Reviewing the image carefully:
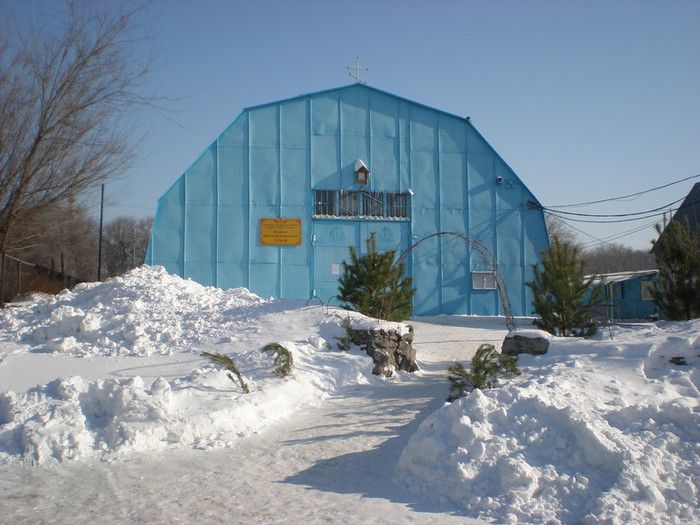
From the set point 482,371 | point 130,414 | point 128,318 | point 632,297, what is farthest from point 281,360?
point 632,297

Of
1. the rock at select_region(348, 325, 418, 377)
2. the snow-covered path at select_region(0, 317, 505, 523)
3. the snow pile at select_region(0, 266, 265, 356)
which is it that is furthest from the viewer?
the rock at select_region(348, 325, 418, 377)

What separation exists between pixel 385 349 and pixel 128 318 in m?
4.82

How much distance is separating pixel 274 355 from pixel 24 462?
4.39 meters

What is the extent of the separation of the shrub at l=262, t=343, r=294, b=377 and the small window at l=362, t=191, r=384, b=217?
13.6 m

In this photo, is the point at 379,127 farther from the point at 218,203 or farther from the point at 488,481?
the point at 488,481

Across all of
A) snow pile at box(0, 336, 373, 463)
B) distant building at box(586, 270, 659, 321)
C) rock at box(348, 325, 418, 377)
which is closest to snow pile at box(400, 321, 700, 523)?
snow pile at box(0, 336, 373, 463)

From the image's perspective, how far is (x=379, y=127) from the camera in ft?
77.7

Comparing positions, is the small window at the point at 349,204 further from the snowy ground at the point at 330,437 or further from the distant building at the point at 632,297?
the distant building at the point at 632,297

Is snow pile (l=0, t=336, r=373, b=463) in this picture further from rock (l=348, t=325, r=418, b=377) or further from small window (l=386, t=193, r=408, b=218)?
small window (l=386, t=193, r=408, b=218)

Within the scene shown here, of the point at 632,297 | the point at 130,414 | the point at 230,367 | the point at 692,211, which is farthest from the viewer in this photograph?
the point at 632,297

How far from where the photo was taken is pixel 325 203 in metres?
23.1

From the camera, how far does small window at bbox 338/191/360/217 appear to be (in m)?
23.1

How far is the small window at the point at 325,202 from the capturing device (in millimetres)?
23016

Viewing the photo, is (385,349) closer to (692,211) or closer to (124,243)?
(692,211)
